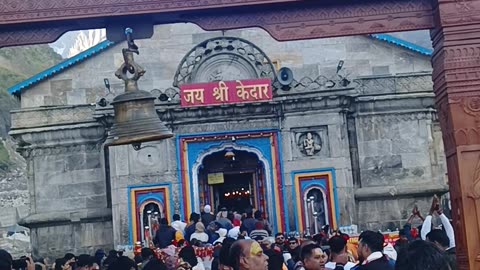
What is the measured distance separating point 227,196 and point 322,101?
500 centimetres

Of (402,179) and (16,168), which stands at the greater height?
(16,168)

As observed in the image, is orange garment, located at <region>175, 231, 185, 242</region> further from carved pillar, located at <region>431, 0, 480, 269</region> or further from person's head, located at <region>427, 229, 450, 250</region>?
carved pillar, located at <region>431, 0, 480, 269</region>

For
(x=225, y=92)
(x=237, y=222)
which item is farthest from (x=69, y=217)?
(x=237, y=222)

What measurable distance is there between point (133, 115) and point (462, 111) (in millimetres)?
3098

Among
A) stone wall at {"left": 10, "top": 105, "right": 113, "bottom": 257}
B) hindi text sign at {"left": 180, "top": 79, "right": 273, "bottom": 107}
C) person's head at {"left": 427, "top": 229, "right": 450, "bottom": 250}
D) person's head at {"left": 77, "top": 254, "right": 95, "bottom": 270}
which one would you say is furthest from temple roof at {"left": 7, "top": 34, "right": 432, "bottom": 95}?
person's head at {"left": 427, "top": 229, "right": 450, "bottom": 250}

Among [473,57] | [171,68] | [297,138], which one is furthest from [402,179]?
[473,57]

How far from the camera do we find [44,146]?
2228 cm

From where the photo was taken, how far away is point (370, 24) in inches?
289

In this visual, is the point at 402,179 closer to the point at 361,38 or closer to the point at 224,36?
the point at 361,38

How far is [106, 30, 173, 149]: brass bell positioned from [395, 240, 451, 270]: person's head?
332 cm

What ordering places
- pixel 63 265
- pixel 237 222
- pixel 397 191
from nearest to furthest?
pixel 63 265
pixel 237 222
pixel 397 191

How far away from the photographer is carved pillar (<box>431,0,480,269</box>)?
6.99 m

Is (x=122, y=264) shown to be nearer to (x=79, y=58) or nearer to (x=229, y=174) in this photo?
(x=229, y=174)

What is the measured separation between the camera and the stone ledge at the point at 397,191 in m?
21.4
